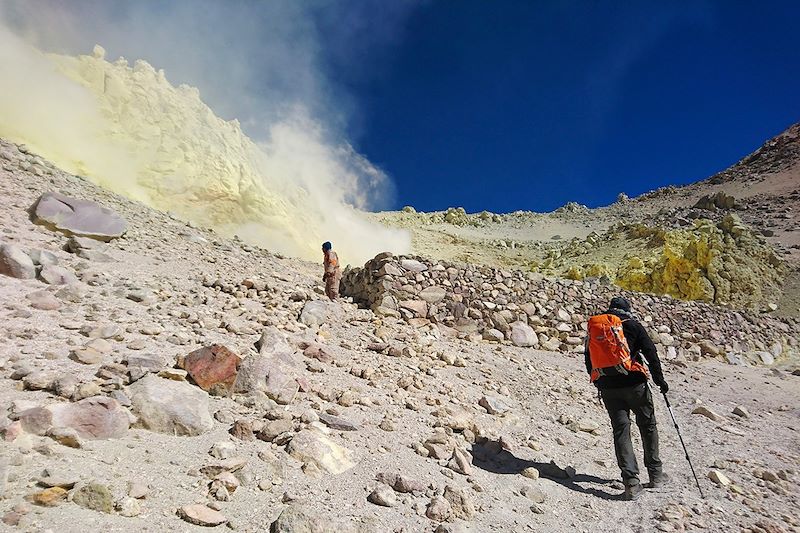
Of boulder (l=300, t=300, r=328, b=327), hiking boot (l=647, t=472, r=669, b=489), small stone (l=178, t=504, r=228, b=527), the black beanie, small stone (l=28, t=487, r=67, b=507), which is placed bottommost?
small stone (l=178, t=504, r=228, b=527)

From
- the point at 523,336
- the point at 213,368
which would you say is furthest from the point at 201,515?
the point at 523,336

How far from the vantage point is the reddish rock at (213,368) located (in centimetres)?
389

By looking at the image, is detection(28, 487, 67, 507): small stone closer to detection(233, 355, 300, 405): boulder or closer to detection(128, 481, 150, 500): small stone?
detection(128, 481, 150, 500): small stone

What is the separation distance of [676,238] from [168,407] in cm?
2187

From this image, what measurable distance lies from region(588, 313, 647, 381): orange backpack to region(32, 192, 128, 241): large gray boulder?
801 centimetres

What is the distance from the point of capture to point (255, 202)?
750 inches

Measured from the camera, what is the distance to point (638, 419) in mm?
4438

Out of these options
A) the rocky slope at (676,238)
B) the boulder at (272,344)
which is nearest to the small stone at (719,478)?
the boulder at (272,344)

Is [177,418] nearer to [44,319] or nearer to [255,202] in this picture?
[44,319]

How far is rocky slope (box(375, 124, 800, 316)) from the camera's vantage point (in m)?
18.3

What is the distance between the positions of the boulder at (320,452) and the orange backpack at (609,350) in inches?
97.6

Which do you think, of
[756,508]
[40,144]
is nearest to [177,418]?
[756,508]

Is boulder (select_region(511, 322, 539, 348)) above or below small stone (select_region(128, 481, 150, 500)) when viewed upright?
above

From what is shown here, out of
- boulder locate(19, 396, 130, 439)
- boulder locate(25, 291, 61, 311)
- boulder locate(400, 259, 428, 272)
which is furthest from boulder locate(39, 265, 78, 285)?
boulder locate(400, 259, 428, 272)
